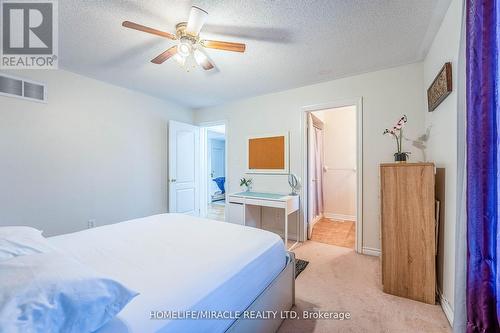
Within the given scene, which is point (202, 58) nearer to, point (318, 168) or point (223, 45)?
point (223, 45)

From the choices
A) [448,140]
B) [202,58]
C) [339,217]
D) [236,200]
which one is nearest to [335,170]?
[339,217]

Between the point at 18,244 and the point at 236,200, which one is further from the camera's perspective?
the point at 236,200

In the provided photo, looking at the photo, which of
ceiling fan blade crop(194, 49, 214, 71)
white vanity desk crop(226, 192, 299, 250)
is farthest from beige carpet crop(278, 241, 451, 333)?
ceiling fan blade crop(194, 49, 214, 71)

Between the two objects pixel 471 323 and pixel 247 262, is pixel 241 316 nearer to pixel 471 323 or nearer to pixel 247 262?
pixel 247 262

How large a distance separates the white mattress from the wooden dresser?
1.10m

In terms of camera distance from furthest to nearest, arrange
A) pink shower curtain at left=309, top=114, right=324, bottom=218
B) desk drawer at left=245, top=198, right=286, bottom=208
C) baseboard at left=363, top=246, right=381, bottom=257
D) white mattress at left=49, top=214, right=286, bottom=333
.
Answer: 1. pink shower curtain at left=309, top=114, right=324, bottom=218
2. desk drawer at left=245, top=198, right=286, bottom=208
3. baseboard at left=363, top=246, right=381, bottom=257
4. white mattress at left=49, top=214, right=286, bottom=333

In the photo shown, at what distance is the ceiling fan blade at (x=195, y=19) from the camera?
152 cm

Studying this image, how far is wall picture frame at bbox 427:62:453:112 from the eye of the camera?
1604 millimetres

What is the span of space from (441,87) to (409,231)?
1254 millimetres

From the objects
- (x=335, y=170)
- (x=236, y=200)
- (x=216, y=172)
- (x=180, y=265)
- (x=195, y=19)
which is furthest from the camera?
(x=216, y=172)

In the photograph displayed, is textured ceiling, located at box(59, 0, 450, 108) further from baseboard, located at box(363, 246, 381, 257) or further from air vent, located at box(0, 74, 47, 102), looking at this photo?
baseboard, located at box(363, 246, 381, 257)

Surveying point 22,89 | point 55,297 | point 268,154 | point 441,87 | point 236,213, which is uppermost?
point 22,89

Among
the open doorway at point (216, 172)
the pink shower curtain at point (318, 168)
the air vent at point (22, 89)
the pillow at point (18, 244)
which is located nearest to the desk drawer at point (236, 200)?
the pink shower curtain at point (318, 168)

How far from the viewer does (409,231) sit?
189 centimetres
